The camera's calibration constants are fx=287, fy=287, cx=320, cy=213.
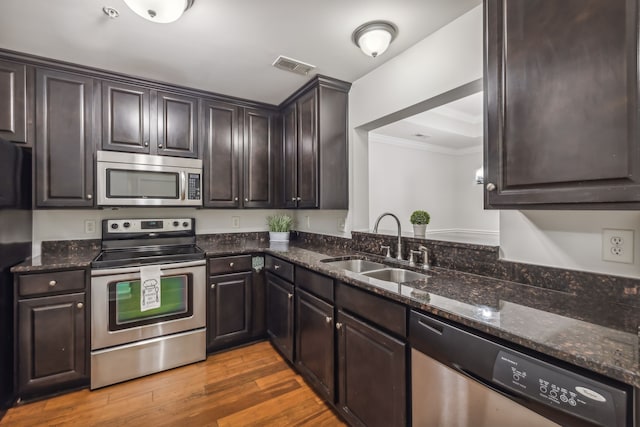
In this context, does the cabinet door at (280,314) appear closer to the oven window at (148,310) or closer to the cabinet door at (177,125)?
the oven window at (148,310)

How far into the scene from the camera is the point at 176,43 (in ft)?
6.22

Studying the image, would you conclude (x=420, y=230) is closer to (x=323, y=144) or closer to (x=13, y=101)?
(x=323, y=144)

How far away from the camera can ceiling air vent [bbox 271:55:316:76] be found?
212 centimetres

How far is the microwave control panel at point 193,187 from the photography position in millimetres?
2615

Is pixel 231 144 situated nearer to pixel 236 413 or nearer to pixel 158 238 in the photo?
pixel 158 238

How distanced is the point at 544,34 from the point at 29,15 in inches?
100

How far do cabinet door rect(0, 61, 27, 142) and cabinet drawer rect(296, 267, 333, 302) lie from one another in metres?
2.21

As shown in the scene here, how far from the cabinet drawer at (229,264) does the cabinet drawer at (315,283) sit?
674mm

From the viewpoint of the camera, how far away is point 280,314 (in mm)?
2385

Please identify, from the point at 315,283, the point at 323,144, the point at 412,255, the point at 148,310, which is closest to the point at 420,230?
the point at 412,255

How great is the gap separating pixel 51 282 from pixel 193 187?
3.88 feet

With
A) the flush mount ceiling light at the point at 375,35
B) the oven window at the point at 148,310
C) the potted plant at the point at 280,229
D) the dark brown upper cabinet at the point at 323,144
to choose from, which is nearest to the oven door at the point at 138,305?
the oven window at the point at 148,310

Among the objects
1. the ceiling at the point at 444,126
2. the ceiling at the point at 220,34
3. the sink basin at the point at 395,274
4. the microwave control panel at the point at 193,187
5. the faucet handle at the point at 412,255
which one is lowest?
the sink basin at the point at 395,274

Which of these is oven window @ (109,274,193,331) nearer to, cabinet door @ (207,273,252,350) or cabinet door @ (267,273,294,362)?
cabinet door @ (207,273,252,350)
